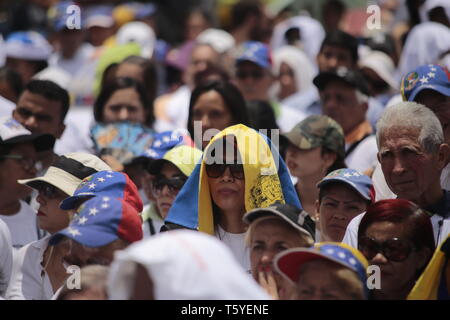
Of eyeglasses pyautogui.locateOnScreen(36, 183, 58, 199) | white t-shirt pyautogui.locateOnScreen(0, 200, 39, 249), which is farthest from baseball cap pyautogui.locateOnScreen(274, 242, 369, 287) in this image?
white t-shirt pyautogui.locateOnScreen(0, 200, 39, 249)

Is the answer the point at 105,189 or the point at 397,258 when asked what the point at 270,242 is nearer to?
the point at 397,258

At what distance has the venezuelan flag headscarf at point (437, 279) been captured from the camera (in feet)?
14.8

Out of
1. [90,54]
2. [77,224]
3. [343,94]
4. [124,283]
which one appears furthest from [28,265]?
[90,54]

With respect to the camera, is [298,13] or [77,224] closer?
[77,224]

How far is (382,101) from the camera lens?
953 cm

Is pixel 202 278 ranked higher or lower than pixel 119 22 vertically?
lower

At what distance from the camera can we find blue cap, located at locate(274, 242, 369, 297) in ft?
14.3

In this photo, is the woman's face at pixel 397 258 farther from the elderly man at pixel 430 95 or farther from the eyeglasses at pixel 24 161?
the eyeglasses at pixel 24 161

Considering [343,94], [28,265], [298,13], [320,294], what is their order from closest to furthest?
[320,294]
[28,265]
[343,94]
[298,13]

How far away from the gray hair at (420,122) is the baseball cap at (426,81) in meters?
0.67

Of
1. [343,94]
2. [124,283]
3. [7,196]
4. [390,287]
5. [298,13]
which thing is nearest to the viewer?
[124,283]

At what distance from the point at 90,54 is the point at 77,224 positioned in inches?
317

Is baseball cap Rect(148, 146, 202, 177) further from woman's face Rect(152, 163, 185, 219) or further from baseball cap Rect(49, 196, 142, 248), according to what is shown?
baseball cap Rect(49, 196, 142, 248)
